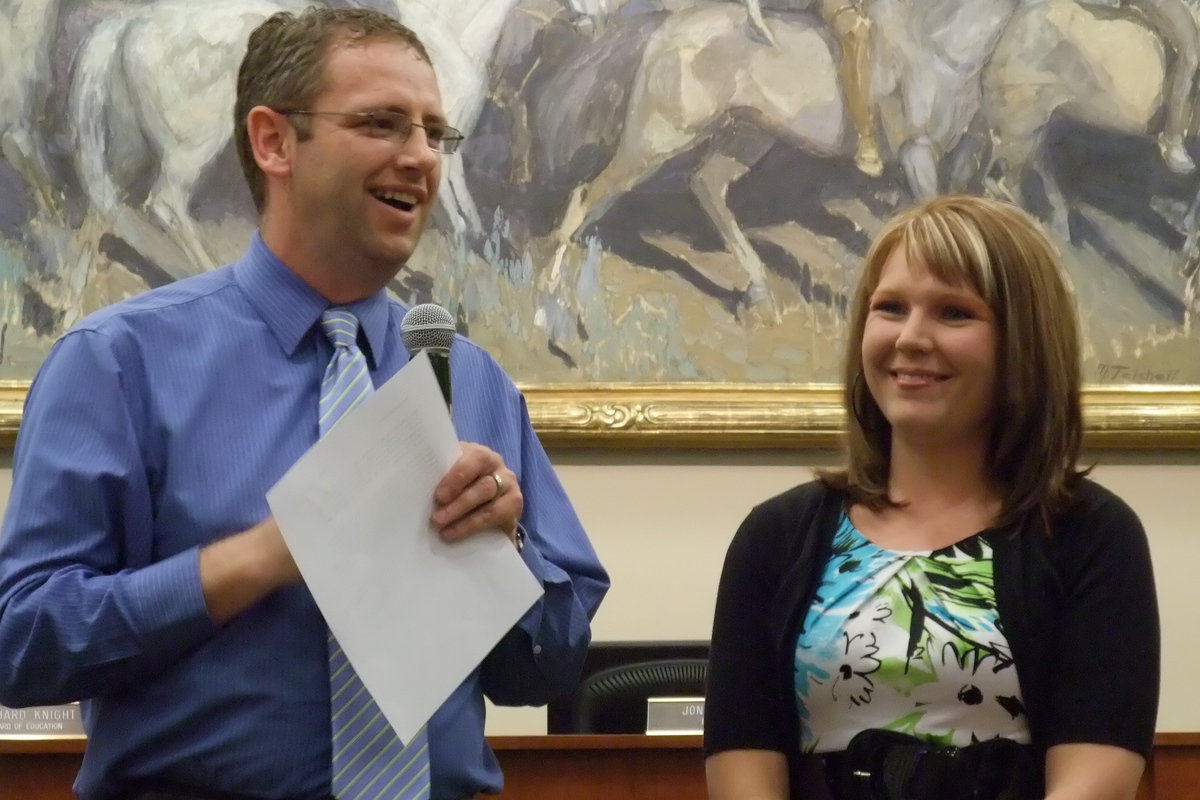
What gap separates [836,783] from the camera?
1.57 meters

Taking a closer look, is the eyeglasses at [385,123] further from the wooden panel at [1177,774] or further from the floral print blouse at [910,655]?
the wooden panel at [1177,774]

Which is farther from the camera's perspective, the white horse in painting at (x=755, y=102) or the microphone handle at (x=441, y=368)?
the white horse in painting at (x=755, y=102)

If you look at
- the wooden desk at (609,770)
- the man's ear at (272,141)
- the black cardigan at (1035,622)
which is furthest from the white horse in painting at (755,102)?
the black cardigan at (1035,622)

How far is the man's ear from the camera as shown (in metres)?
1.77

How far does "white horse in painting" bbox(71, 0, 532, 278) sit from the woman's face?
7.23 feet

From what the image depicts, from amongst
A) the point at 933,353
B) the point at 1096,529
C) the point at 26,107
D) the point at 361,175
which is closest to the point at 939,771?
the point at 1096,529

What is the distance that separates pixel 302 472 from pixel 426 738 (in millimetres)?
358

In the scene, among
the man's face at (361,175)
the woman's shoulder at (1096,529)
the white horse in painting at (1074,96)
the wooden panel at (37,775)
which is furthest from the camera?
the white horse in painting at (1074,96)

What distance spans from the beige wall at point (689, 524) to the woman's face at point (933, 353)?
204 cm

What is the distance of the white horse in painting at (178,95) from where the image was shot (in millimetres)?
3717

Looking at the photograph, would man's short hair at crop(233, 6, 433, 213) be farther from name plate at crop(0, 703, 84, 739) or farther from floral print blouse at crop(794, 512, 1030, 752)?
name plate at crop(0, 703, 84, 739)

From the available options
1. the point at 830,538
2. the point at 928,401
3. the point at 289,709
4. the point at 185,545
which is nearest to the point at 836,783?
the point at 830,538

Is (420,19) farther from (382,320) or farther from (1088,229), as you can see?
(382,320)

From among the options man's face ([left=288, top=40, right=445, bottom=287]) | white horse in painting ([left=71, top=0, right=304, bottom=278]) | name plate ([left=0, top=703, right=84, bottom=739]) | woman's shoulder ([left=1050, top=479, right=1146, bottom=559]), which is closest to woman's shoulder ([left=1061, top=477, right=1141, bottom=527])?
woman's shoulder ([left=1050, top=479, right=1146, bottom=559])
